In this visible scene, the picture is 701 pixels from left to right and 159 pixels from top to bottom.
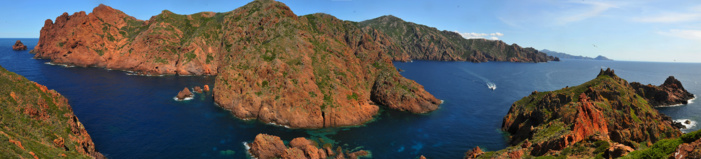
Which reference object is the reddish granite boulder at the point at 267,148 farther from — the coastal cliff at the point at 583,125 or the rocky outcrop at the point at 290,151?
the coastal cliff at the point at 583,125

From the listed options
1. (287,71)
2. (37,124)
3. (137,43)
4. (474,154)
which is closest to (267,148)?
(287,71)

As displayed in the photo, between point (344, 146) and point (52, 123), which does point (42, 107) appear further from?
point (344, 146)

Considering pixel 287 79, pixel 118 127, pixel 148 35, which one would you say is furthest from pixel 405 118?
pixel 148 35

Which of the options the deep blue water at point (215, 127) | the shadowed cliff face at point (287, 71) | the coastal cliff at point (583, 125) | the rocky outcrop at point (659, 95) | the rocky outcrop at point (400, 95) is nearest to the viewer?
the coastal cliff at point (583, 125)

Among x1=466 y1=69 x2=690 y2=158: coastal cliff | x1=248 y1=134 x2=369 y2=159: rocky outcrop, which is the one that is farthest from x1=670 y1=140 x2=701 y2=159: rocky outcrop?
x1=248 y1=134 x2=369 y2=159: rocky outcrop

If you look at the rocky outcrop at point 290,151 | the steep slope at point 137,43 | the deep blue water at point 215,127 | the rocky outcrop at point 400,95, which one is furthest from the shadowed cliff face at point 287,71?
the rocky outcrop at point 290,151

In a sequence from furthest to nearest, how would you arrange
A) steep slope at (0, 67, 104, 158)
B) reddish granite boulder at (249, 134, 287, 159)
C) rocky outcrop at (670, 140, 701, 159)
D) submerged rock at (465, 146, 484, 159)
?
submerged rock at (465, 146, 484, 159)
reddish granite boulder at (249, 134, 287, 159)
steep slope at (0, 67, 104, 158)
rocky outcrop at (670, 140, 701, 159)

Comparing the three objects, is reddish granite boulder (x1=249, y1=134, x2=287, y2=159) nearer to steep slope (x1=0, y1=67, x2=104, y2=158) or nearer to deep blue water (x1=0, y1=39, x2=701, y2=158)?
deep blue water (x1=0, y1=39, x2=701, y2=158)

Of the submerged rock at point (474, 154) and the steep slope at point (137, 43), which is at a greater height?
the steep slope at point (137, 43)
